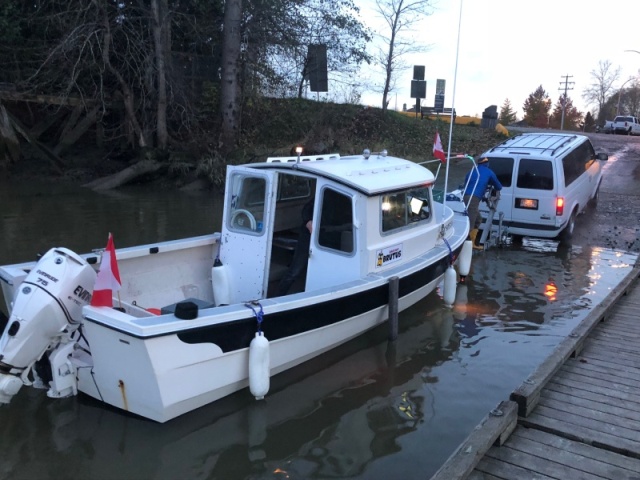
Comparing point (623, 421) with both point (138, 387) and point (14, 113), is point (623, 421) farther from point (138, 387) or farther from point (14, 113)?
point (14, 113)

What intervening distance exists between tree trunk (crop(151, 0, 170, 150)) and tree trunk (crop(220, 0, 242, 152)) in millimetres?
1961

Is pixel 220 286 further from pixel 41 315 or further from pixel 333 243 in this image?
pixel 41 315

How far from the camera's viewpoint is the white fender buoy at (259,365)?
5.11 meters

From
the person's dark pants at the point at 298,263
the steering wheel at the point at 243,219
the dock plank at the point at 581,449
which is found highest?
the steering wheel at the point at 243,219

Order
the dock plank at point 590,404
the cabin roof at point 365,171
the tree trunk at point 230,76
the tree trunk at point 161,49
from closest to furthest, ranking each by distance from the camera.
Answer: the dock plank at point 590,404 < the cabin roof at point 365,171 < the tree trunk at point 161,49 < the tree trunk at point 230,76

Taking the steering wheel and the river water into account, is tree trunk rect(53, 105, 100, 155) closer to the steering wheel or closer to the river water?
the steering wheel

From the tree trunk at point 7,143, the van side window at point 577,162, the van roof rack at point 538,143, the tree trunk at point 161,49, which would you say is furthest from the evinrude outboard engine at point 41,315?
the tree trunk at point 7,143

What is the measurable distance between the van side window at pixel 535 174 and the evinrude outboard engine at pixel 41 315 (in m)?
8.88

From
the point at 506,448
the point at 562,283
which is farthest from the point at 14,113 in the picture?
the point at 506,448

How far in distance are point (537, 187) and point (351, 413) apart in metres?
7.46

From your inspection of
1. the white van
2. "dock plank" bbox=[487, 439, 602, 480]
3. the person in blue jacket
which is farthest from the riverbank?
"dock plank" bbox=[487, 439, 602, 480]

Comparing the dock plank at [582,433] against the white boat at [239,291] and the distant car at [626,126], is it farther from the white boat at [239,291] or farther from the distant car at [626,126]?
the distant car at [626,126]

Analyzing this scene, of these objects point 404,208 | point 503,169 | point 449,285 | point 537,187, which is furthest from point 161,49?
point 449,285

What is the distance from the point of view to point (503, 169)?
1149cm
